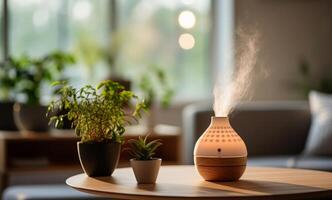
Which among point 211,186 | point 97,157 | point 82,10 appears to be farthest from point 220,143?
point 82,10

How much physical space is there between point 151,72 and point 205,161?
3.17m

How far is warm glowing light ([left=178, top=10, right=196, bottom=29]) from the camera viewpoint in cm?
551

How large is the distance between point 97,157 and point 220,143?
0.37 meters

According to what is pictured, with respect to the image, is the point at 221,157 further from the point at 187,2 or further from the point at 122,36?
the point at 187,2

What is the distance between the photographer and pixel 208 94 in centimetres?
560

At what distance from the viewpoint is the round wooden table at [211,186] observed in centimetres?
197

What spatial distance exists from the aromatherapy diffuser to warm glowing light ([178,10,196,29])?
10.6 ft

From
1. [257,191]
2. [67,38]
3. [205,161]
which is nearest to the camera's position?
[257,191]

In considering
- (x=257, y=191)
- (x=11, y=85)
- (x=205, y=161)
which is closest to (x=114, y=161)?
(x=205, y=161)

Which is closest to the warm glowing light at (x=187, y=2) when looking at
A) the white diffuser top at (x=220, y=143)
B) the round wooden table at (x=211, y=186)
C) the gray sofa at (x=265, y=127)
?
the gray sofa at (x=265, y=127)

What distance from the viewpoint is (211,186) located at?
2.17 m

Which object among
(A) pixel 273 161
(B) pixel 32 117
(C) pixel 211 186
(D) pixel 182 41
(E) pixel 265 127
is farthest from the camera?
(D) pixel 182 41

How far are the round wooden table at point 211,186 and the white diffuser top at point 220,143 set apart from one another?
86 millimetres

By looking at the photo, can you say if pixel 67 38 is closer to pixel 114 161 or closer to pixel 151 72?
pixel 151 72
